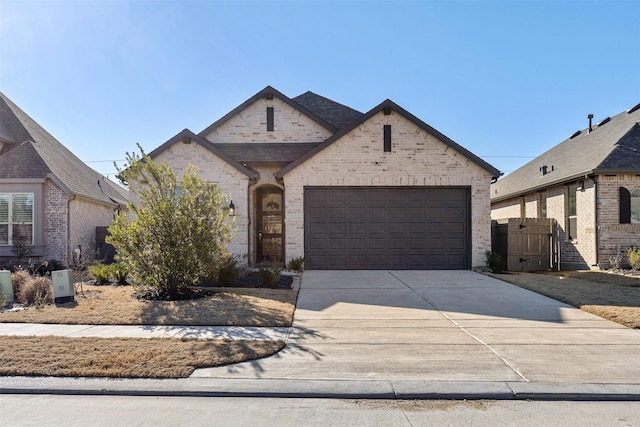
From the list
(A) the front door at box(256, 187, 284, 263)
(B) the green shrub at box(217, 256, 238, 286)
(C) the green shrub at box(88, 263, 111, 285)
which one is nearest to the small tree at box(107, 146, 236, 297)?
(B) the green shrub at box(217, 256, 238, 286)

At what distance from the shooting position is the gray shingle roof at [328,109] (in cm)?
1892

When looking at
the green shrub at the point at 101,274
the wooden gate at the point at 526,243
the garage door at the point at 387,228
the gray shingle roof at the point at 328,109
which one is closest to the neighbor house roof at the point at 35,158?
the green shrub at the point at 101,274

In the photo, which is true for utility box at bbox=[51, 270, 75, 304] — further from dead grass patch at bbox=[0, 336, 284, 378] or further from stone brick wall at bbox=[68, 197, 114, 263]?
stone brick wall at bbox=[68, 197, 114, 263]

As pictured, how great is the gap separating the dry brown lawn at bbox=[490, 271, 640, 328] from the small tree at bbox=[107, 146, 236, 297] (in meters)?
8.02

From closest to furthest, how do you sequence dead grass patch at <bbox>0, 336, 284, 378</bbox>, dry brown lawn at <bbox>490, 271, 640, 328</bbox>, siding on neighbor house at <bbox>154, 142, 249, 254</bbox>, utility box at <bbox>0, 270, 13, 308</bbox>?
dead grass patch at <bbox>0, 336, 284, 378</bbox> < dry brown lawn at <bbox>490, 271, 640, 328</bbox> < utility box at <bbox>0, 270, 13, 308</bbox> < siding on neighbor house at <bbox>154, 142, 249, 254</bbox>

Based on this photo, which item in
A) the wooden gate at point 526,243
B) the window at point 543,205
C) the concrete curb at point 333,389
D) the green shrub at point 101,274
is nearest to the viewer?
the concrete curb at point 333,389

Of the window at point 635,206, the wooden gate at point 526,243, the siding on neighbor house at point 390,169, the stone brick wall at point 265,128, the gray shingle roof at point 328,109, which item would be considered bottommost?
the wooden gate at point 526,243

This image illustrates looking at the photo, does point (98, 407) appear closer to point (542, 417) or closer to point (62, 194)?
point (542, 417)

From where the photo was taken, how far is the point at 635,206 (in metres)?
14.1

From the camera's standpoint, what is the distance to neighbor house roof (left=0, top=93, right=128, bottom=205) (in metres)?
14.1

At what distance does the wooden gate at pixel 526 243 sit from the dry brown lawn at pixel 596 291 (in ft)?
4.31

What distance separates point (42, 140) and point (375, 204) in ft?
49.6

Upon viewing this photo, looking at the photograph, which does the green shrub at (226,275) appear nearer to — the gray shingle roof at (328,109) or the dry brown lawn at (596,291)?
the dry brown lawn at (596,291)

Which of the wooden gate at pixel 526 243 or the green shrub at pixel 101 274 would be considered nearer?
the green shrub at pixel 101 274
